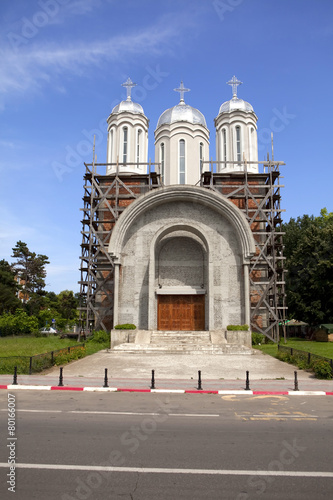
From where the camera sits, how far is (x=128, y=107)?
39438 mm

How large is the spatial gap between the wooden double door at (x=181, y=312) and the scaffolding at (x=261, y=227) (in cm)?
415

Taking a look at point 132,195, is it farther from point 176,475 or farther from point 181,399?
point 176,475

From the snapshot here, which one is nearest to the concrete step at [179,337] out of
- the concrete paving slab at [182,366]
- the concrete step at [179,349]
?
the concrete step at [179,349]

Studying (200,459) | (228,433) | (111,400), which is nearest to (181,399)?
(111,400)

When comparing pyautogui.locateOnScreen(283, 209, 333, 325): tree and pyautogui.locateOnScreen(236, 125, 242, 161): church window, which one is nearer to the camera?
pyautogui.locateOnScreen(283, 209, 333, 325): tree

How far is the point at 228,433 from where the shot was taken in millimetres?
7730

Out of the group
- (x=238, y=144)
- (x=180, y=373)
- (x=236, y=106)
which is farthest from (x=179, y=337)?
(x=236, y=106)

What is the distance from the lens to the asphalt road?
5.17m

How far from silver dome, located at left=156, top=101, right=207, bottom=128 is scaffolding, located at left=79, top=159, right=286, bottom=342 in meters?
7.98

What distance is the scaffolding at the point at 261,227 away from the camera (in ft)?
102

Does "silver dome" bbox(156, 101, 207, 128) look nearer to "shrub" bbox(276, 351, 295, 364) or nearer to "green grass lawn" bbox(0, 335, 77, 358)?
"green grass lawn" bbox(0, 335, 77, 358)

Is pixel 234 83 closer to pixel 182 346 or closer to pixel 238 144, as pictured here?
pixel 238 144

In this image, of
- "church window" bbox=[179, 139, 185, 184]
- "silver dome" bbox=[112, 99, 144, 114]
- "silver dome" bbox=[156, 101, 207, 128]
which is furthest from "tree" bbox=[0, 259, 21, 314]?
"silver dome" bbox=[156, 101, 207, 128]

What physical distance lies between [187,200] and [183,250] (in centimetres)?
398
